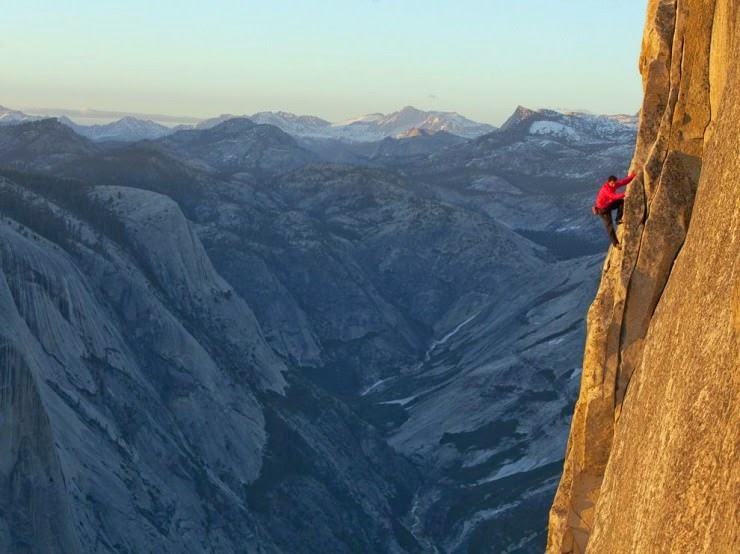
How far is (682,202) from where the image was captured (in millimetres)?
25406

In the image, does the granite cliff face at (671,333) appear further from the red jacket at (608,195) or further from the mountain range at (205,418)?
the mountain range at (205,418)

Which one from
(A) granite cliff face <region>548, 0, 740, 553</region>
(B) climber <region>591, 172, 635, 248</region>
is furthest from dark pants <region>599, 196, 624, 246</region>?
(A) granite cliff face <region>548, 0, 740, 553</region>

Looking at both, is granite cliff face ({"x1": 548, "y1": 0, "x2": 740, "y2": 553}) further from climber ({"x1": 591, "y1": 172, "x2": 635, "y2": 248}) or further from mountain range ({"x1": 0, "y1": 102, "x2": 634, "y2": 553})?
mountain range ({"x1": 0, "y1": 102, "x2": 634, "y2": 553})

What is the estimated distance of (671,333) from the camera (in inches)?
893

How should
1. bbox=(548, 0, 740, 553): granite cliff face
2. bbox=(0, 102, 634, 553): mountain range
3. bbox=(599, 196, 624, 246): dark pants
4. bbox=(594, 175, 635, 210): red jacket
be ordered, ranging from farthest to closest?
bbox=(0, 102, 634, 553): mountain range < bbox=(594, 175, 635, 210): red jacket < bbox=(599, 196, 624, 246): dark pants < bbox=(548, 0, 740, 553): granite cliff face

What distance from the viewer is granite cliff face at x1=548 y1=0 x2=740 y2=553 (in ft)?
62.9

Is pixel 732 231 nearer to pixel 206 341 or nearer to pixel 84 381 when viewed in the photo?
pixel 84 381

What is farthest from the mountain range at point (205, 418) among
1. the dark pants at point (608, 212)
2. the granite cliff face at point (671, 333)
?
the granite cliff face at point (671, 333)

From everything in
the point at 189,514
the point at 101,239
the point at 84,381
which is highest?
the point at 101,239

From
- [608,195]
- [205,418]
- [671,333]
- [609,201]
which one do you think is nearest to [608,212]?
[609,201]

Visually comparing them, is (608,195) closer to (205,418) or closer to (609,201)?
(609,201)

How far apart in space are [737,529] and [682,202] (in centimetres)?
1005

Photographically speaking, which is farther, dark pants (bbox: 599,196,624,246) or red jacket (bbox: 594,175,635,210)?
red jacket (bbox: 594,175,635,210)

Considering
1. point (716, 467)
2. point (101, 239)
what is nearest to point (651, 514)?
point (716, 467)
